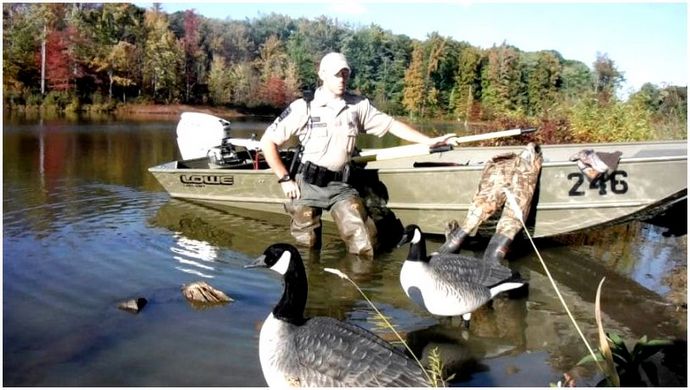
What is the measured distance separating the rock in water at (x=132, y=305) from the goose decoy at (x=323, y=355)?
2121 mm

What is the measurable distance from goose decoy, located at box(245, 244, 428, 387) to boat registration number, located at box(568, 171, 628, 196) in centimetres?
440

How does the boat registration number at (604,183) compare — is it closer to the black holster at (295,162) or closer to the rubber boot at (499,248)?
the rubber boot at (499,248)

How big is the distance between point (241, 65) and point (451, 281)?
153ft

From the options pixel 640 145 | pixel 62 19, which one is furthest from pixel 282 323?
pixel 62 19

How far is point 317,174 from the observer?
727 centimetres

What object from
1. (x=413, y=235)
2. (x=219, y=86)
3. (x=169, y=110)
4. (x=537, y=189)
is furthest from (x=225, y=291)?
(x=219, y=86)

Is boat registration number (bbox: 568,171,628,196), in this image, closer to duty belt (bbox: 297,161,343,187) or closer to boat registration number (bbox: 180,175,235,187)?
duty belt (bbox: 297,161,343,187)

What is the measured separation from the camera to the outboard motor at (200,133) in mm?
10961

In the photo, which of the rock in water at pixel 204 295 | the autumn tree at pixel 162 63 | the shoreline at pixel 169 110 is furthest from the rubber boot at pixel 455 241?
the autumn tree at pixel 162 63

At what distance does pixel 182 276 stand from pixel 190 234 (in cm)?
211

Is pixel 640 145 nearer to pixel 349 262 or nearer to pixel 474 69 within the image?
pixel 349 262

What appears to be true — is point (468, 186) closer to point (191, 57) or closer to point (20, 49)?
point (20, 49)

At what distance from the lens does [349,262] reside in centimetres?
730

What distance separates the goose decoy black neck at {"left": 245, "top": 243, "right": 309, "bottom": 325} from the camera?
391 centimetres
